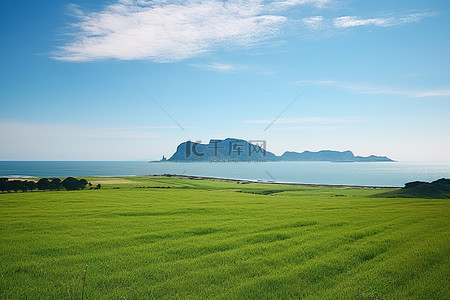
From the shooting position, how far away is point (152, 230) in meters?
12.8

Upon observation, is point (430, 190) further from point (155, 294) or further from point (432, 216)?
point (155, 294)

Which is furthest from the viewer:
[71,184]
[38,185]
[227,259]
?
[71,184]

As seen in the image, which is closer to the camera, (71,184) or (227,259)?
(227,259)

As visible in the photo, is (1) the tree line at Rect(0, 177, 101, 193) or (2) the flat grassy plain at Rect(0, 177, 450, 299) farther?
(1) the tree line at Rect(0, 177, 101, 193)

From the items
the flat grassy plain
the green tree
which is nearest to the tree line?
the green tree

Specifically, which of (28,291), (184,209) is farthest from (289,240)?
(184,209)

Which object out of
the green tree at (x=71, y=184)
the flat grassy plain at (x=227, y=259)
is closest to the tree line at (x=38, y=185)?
the green tree at (x=71, y=184)

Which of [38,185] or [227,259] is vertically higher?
[227,259]

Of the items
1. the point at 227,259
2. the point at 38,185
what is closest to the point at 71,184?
the point at 38,185

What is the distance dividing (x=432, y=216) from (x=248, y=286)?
14.2 metres

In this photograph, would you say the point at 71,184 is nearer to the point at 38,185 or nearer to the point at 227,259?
the point at 38,185

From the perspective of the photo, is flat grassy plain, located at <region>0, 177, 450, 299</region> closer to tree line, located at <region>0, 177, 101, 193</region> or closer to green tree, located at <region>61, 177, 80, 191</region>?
tree line, located at <region>0, 177, 101, 193</region>

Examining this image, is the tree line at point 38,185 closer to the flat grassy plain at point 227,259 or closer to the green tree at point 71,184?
the green tree at point 71,184

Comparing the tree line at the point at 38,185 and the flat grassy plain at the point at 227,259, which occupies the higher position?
the flat grassy plain at the point at 227,259
